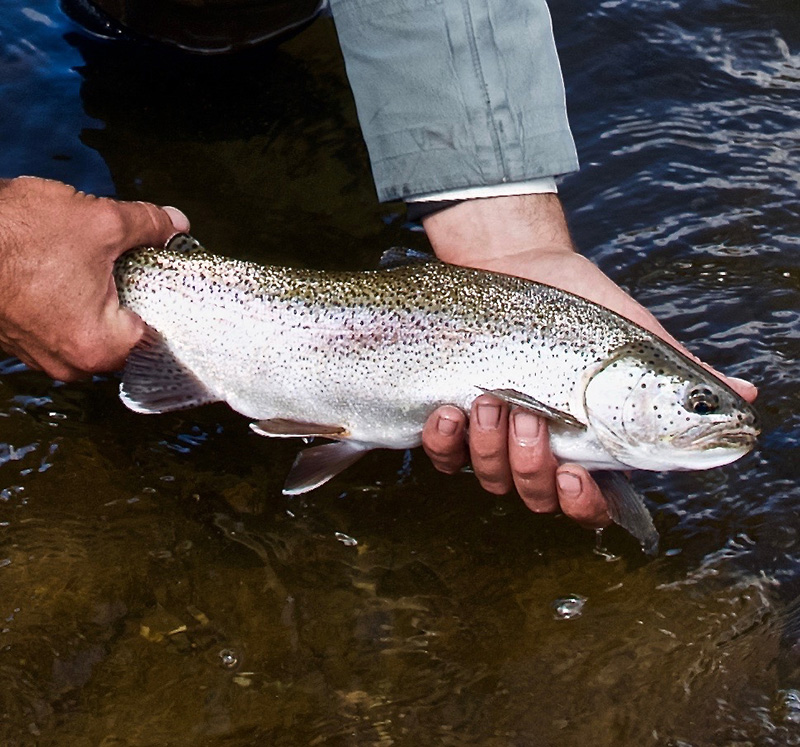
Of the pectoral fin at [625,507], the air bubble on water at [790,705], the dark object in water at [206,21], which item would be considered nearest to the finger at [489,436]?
the pectoral fin at [625,507]

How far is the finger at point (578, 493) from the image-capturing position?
9.91 feet

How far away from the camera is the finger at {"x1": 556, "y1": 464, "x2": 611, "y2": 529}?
9.91 ft

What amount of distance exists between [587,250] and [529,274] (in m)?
1.34

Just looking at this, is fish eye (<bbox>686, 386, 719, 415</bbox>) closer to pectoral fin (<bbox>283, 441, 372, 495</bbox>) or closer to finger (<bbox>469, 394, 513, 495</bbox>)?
finger (<bbox>469, 394, 513, 495</bbox>)

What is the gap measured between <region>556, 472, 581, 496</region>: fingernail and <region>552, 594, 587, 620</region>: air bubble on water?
55 centimetres

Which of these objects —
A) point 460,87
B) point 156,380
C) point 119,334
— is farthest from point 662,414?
point 119,334

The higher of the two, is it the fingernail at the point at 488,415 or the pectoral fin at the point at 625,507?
the fingernail at the point at 488,415

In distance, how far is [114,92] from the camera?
5.41m

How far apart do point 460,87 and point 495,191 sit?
1.27 feet

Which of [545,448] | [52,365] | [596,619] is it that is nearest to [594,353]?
[545,448]

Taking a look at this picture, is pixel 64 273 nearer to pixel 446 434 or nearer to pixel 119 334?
pixel 119 334

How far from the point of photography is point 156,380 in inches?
132

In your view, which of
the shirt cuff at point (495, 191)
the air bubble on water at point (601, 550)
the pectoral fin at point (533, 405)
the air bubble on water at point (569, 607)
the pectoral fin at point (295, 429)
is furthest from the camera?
the shirt cuff at point (495, 191)

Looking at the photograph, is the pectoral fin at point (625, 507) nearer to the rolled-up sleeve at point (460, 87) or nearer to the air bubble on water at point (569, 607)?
the air bubble on water at point (569, 607)
